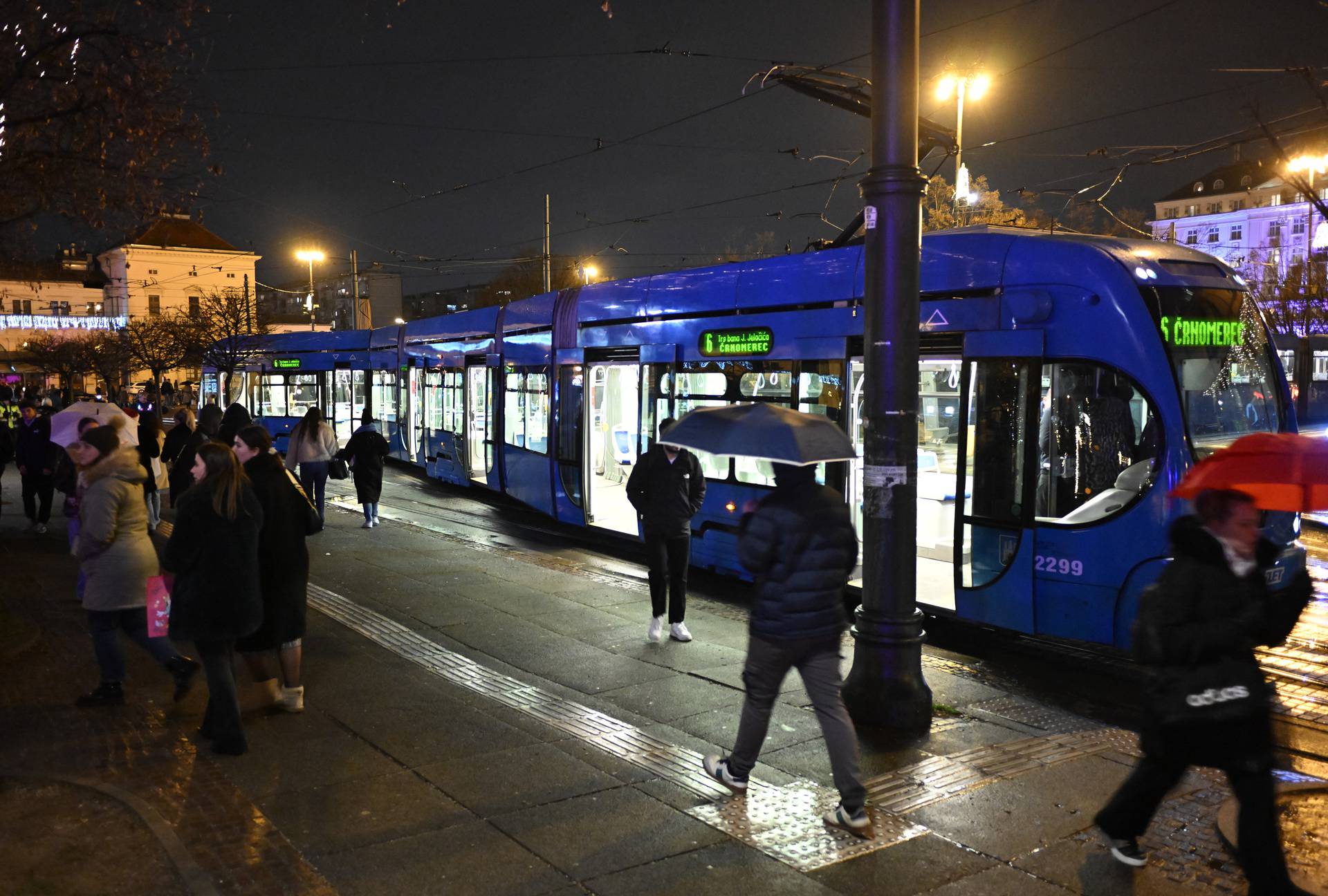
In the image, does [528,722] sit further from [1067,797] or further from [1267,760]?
[1267,760]

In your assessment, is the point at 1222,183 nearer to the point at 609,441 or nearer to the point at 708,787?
the point at 609,441

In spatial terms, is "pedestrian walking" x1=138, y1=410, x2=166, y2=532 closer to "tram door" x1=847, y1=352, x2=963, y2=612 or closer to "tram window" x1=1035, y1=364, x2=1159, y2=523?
"tram door" x1=847, y1=352, x2=963, y2=612

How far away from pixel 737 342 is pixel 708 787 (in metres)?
6.08

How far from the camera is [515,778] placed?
5.26 metres

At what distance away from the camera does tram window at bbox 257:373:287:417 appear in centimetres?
2884

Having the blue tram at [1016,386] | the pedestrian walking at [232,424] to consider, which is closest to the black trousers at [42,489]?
the pedestrian walking at [232,424]

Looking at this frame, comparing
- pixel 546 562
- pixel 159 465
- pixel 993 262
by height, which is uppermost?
pixel 993 262

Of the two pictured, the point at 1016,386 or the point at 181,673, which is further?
the point at 1016,386

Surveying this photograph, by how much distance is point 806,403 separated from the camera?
9.74 metres

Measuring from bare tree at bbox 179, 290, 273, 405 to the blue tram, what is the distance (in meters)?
21.1

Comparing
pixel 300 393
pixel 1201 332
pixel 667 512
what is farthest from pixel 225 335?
pixel 1201 332

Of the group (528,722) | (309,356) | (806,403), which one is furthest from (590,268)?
(528,722)

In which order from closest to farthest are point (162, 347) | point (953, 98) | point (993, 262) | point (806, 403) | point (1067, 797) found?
point (1067, 797) < point (993, 262) < point (806, 403) < point (953, 98) < point (162, 347)

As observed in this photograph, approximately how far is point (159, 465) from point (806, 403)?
8.54 meters
